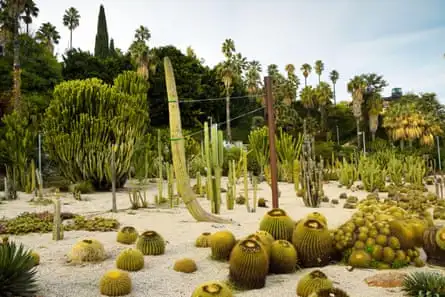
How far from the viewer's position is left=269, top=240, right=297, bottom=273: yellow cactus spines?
159 inches

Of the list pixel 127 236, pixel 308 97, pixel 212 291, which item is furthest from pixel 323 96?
pixel 212 291

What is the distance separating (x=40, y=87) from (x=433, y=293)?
24579 mm

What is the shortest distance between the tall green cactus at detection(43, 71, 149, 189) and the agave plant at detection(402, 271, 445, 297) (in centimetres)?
986

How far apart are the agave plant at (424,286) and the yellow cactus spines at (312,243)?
931 millimetres

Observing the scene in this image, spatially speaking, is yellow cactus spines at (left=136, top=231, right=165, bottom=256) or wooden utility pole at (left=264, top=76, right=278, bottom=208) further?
wooden utility pole at (left=264, top=76, right=278, bottom=208)

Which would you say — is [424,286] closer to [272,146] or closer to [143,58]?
[272,146]

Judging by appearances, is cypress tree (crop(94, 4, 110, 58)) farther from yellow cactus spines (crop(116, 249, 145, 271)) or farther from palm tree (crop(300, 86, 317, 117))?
yellow cactus spines (crop(116, 249, 145, 271))

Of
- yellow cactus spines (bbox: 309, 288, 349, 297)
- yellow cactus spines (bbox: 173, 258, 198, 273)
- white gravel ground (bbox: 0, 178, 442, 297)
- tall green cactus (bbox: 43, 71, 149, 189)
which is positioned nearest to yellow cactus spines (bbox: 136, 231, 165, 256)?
white gravel ground (bbox: 0, 178, 442, 297)

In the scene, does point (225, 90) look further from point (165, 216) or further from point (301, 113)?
point (165, 216)

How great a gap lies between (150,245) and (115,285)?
1.28 meters

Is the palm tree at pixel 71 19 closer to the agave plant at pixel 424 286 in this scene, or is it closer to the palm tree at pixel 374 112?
the palm tree at pixel 374 112

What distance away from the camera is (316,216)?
471 centimetres

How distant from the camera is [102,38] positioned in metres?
36.4

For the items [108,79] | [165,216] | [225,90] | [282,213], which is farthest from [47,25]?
[282,213]
